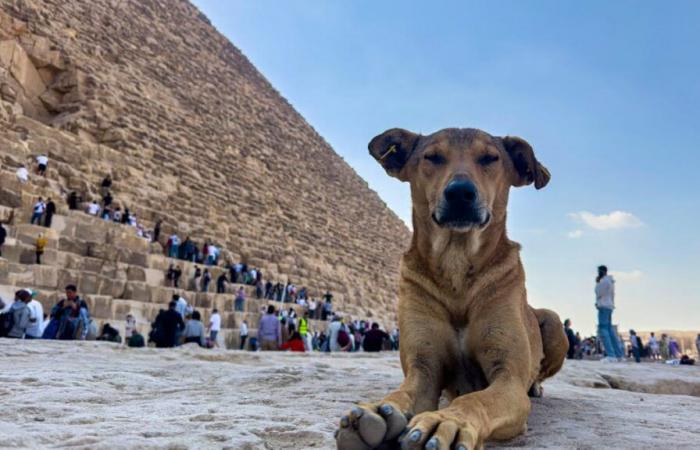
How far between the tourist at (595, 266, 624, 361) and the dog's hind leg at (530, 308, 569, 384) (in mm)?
4336

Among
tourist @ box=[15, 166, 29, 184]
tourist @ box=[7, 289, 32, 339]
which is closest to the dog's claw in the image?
tourist @ box=[7, 289, 32, 339]

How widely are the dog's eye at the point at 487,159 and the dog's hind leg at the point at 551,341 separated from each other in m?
0.86

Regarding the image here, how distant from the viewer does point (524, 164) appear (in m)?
2.05

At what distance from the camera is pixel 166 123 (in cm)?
2116

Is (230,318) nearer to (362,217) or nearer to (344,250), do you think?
(344,250)

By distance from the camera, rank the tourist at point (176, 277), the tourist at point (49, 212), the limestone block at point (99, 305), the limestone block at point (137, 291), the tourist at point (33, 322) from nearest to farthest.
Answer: the tourist at point (33, 322) < the limestone block at point (99, 305) < the tourist at point (49, 212) < the limestone block at point (137, 291) < the tourist at point (176, 277)

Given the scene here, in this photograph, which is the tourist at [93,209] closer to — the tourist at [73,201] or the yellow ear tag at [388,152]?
the tourist at [73,201]

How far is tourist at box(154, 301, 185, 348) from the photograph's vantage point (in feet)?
22.4

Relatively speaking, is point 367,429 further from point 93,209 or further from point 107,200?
point 107,200

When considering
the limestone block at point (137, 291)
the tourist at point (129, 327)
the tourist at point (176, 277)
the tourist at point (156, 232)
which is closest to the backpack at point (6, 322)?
the tourist at point (129, 327)

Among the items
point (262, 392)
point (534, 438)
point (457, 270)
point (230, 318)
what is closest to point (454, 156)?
point (457, 270)

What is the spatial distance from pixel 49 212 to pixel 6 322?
179 inches

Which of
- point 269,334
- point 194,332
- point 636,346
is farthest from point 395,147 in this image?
point 636,346

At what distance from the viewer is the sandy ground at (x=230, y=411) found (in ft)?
4.05
